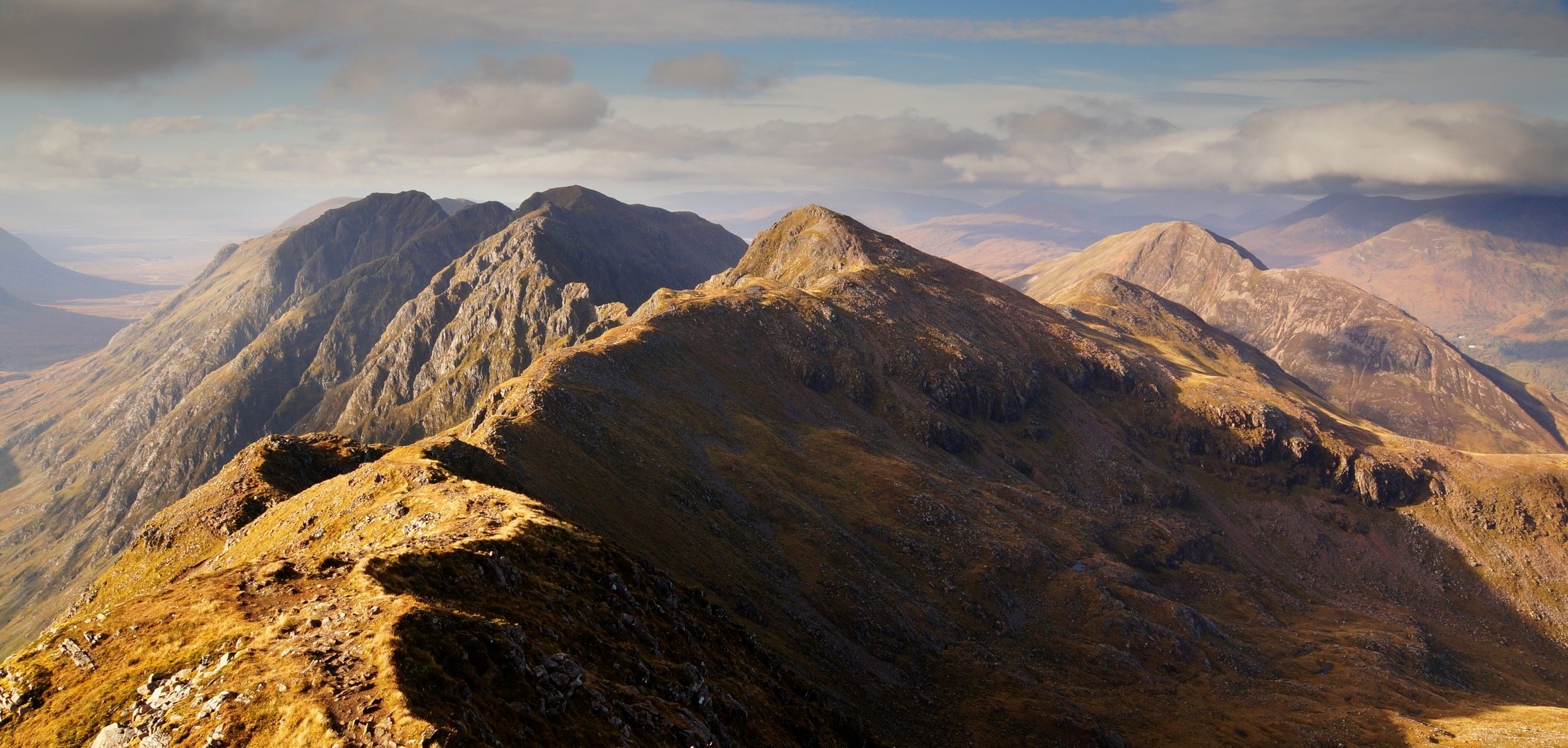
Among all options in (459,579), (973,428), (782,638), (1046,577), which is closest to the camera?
(459,579)

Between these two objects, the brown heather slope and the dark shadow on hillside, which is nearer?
the dark shadow on hillside

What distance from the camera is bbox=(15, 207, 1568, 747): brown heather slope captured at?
31312mm

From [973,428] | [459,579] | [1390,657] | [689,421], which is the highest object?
[459,579]

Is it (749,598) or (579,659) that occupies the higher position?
(579,659)

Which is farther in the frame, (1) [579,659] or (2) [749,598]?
(2) [749,598]

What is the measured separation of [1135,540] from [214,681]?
173 m

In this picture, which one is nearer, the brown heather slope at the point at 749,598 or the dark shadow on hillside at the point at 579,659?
the dark shadow on hillside at the point at 579,659

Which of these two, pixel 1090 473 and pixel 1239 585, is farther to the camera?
pixel 1090 473

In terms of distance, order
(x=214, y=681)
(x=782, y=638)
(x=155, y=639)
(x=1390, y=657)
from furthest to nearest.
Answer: (x=1390, y=657) < (x=782, y=638) < (x=155, y=639) < (x=214, y=681)

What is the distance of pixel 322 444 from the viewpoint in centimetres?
8744

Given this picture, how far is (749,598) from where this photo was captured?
88.8 metres

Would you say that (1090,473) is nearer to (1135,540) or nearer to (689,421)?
(1135,540)

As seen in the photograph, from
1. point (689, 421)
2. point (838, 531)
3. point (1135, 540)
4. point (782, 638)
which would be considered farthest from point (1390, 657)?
point (689, 421)

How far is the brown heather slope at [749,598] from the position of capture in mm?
31312
